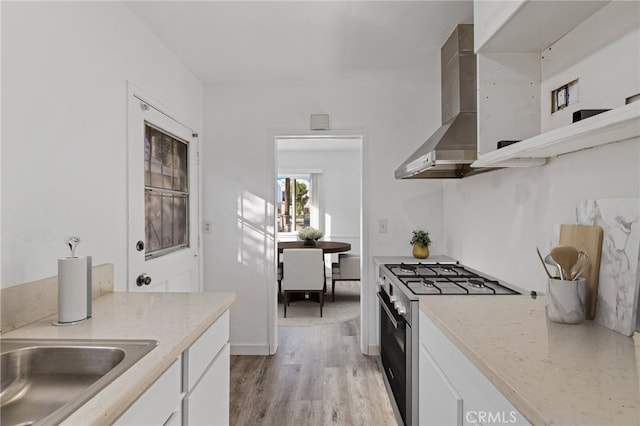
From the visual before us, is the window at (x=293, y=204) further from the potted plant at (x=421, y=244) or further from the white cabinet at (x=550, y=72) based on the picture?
the white cabinet at (x=550, y=72)

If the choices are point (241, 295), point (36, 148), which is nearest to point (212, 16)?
point (36, 148)

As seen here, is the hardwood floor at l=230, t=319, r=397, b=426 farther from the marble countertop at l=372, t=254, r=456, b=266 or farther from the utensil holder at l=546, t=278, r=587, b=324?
the utensil holder at l=546, t=278, r=587, b=324

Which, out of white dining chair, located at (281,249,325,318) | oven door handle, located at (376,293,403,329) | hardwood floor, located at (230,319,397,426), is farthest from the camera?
white dining chair, located at (281,249,325,318)

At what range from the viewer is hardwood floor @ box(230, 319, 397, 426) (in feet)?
7.60

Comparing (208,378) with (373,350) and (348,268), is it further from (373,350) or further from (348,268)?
(348,268)

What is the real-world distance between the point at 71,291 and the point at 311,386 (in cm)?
192

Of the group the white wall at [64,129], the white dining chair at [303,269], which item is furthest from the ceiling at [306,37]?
the white dining chair at [303,269]

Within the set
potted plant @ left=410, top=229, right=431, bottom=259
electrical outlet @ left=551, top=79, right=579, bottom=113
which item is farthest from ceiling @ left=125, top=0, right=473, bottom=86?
potted plant @ left=410, top=229, right=431, bottom=259

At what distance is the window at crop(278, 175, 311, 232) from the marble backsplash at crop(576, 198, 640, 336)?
5879mm

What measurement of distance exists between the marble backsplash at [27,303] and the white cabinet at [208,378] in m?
0.61

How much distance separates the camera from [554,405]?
29.1 inches

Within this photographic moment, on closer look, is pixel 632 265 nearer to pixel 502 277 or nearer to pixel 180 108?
pixel 502 277

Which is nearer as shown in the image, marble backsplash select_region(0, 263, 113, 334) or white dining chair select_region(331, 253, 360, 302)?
marble backsplash select_region(0, 263, 113, 334)

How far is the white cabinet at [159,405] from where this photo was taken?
86 centimetres
